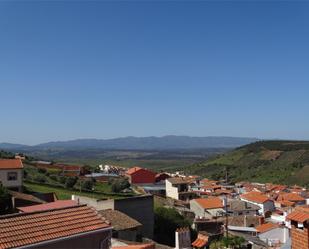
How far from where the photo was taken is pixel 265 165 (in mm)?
143500

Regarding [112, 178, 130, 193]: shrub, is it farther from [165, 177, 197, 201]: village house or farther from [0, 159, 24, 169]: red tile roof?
[0, 159, 24, 169]: red tile roof

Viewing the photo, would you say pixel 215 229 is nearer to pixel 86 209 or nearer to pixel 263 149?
pixel 86 209

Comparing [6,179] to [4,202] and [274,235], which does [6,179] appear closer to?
[4,202]

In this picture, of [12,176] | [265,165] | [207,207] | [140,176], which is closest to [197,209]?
[207,207]

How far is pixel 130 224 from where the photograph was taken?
27016 mm

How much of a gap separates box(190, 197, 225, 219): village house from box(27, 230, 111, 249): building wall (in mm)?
40533

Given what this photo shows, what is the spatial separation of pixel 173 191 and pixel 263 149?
107 metres

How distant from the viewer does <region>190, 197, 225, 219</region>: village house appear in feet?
173

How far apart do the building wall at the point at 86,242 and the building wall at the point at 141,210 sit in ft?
61.7

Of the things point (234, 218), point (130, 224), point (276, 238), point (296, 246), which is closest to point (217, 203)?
point (234, 218)

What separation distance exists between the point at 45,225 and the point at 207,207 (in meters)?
43.5

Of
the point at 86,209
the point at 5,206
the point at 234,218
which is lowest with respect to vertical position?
the point at 234,218

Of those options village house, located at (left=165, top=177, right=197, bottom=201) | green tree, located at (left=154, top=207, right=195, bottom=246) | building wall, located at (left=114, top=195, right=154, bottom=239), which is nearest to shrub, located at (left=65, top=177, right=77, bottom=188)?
green tree, located at (left=154, top=207, right=195, bottom=246)

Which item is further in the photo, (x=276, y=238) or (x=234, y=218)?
(x=234, y=218)
